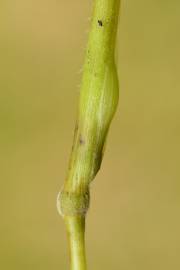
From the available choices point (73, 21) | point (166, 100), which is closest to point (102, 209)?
point (166, 100)

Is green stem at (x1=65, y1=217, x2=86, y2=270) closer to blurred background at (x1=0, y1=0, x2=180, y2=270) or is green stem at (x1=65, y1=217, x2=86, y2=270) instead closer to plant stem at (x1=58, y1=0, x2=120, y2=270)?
plant stem at (x1=58, y1=0, x2=120, y2=270)

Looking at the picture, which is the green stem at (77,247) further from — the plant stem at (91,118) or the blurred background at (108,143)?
the blurred background at (108,143)

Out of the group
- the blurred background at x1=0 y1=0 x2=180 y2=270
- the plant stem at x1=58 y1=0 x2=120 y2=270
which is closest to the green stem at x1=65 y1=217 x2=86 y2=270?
the plant stem at x1=58 y1=0 x2=120 y2=270

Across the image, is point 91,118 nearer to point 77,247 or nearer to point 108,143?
point 77,247

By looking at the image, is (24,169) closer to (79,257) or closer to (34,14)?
(34,14)

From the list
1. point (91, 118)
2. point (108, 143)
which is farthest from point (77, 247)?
point (108, 143)
